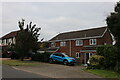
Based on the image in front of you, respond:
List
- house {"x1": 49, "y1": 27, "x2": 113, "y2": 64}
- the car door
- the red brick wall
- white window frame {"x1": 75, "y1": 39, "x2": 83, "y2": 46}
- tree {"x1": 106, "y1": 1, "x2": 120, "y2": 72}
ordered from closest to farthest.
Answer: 1. tree {"x1": 106, "y1": 1, "x2": 120, "y2": 72}
2. the car door
3. house {"x1": 49, "y1": 27, "x2": 113, "y2": 64}
4. the red brick wall
5. white window frame {"x1": 75, "y1": 39, "x2": 83, "y2": 46}

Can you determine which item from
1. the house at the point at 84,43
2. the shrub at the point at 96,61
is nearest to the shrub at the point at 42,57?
the house at the point at 84,43

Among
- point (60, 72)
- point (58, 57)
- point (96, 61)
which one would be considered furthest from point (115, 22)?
Result: point (58, 57)

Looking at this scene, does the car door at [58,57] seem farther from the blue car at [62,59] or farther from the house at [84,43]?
the house at [84,43]

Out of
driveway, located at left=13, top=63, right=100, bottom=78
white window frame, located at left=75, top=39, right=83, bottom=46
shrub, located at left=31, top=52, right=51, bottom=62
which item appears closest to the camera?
driveway, located at left=13, top=63, right=100, bottom=78

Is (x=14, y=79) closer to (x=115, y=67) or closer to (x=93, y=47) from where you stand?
(x=115, y=67)

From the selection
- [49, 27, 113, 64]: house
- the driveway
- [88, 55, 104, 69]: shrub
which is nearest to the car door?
[49, 27, 113, 64]: house

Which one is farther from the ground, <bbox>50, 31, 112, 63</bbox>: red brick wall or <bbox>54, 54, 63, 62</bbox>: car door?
<bbox>50, 31, 112, 63</bbox>: red brick wall

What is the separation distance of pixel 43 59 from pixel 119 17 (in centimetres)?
1961

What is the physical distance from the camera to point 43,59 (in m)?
33.6

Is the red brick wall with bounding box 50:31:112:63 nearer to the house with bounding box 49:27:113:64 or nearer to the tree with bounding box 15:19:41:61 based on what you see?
the house with bounding box 49:27:113:64

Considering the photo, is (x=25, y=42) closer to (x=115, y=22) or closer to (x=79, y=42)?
(x=79, y=42)

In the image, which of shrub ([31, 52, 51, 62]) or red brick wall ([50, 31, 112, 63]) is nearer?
shrub ([31, 52, 51, 62])

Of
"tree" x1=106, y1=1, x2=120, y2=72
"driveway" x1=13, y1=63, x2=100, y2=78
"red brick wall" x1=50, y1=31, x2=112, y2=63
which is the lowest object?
"driveway" x1=13, y1=63, x2=100, y2=78

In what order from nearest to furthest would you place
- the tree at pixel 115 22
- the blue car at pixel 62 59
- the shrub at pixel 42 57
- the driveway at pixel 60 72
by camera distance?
the driveway at pixel 60 72 < the tree at pixel 115 22 < the blue car at pixel 62 59 < the shrub at pixel 42 57
